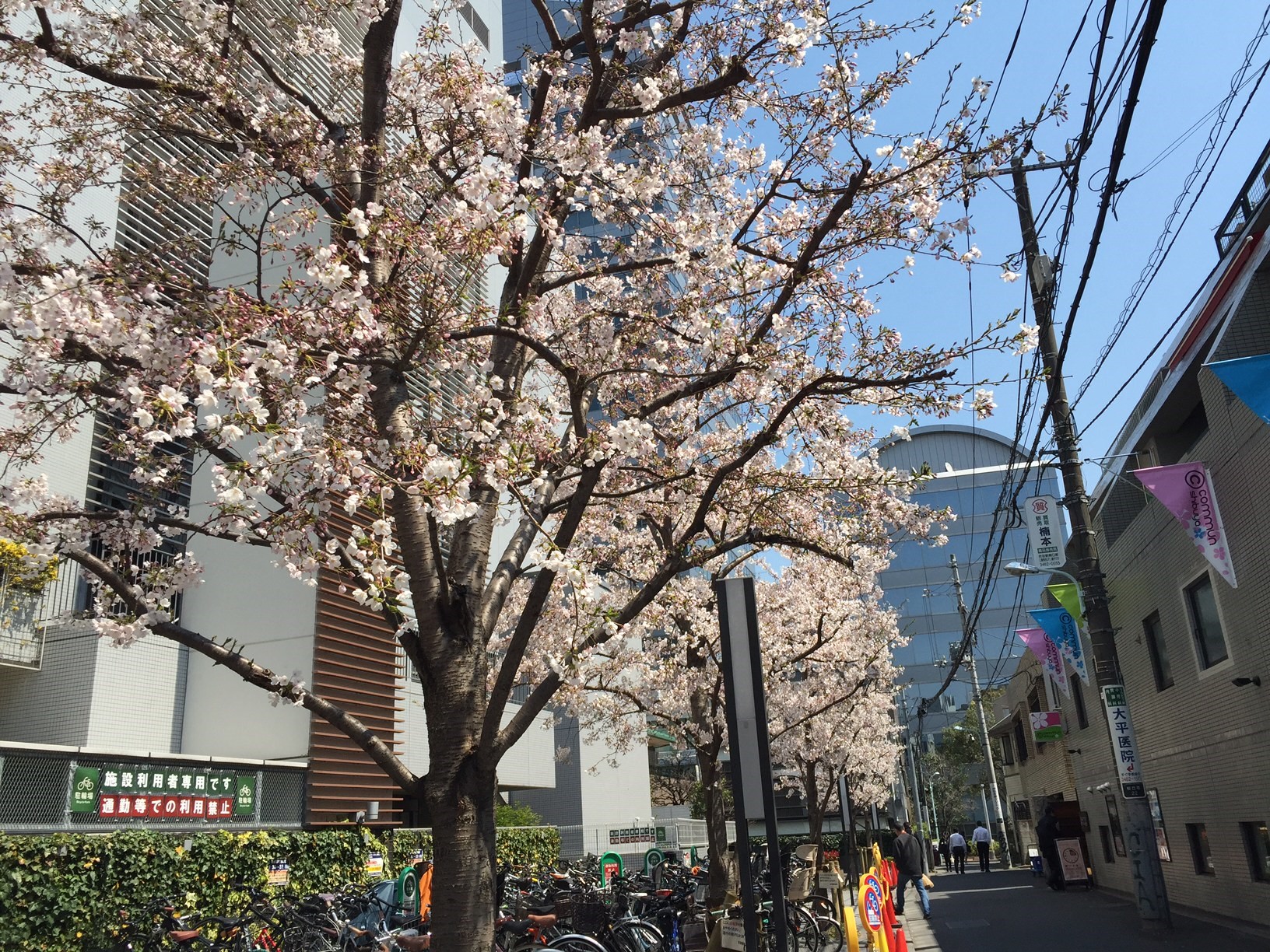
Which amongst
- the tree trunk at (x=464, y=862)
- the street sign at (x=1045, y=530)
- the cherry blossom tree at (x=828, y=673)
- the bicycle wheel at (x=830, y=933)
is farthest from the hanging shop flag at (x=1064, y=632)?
the tree trunk at (x=464, y=862)

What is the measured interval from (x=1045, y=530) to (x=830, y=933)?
7.89 m

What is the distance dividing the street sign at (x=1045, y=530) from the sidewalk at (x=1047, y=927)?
228 inches

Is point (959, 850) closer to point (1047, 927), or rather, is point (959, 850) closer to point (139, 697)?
point (1047, 927)

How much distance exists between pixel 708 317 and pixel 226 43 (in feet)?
13.3

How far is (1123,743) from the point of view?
43.0 ft

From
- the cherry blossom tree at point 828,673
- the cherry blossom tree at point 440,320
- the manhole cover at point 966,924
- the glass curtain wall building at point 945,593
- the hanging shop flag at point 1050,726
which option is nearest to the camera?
the cherry blossom tree at point 440,320

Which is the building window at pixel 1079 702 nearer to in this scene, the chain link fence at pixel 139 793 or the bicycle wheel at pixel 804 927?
the bicycle wheel at pixel 804 927

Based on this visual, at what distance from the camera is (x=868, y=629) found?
79.7ft

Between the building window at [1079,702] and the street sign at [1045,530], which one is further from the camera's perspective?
the building window at [1079,702]

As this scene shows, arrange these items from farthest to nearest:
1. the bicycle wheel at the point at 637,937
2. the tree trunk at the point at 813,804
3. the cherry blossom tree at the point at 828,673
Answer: the tree trunk at the point at 813,804 → the cherry blossom tree at the point at 828,673 → the bicycle wheel at the point at 637,937

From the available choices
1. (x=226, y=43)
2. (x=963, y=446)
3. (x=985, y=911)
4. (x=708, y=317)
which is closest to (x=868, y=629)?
(x=985, y=911)

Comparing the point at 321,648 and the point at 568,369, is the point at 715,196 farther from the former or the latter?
the point at 321,648

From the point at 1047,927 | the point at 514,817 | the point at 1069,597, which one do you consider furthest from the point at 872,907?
the point at 514,817

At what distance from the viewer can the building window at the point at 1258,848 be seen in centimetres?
1247
